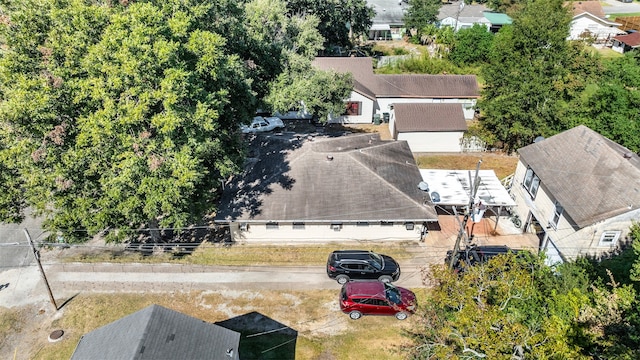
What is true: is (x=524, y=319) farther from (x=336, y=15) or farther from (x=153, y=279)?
Answer: (x=336, y=15)

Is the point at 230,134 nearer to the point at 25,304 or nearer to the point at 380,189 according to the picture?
the point at 380,189

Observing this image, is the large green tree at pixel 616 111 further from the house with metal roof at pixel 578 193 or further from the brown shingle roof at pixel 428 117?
the brown shingle roof at pixel 428 117

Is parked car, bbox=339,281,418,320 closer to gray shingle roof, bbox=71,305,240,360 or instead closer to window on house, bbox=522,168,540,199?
gray shingle roof, bbox=71,305,240,360

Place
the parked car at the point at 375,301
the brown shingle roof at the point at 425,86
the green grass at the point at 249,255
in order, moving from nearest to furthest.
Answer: the parked car at the point at 375,301, the green grass at the point at 249,255, the brown shingle roof at the point at 425,86

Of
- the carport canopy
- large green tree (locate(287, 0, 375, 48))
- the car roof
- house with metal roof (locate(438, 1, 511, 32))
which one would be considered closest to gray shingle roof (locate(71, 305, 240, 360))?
the car roof

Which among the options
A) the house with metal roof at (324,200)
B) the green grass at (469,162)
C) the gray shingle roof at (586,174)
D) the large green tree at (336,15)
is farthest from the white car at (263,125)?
the gray shingle roof at (586,174)

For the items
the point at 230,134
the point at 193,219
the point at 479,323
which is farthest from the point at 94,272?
the point at 479,323

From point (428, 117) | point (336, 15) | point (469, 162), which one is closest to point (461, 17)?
point (336, 15)
